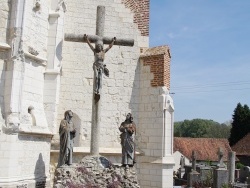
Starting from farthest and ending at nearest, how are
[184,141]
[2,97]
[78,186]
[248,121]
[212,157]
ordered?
[248,121]
[184,141]
[212,157]
[2,97]
[78,186]

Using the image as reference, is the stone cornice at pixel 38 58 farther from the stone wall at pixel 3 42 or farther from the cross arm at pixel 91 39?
the cross arm at pixel 91 39

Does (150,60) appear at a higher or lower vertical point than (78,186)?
higher

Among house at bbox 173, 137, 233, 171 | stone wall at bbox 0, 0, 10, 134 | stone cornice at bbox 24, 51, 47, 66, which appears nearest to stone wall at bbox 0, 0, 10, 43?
stone wall at bbox 0, 0, 10, 134

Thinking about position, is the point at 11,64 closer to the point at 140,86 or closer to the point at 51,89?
the point at 51,89

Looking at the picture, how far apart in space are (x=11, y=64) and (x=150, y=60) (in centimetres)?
456

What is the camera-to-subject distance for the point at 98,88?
8.22 metres

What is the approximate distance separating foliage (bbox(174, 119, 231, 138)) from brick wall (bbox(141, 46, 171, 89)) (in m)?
51.8

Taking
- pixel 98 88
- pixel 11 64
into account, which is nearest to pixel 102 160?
pixel 98 88

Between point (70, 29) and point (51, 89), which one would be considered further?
point (70, 29)

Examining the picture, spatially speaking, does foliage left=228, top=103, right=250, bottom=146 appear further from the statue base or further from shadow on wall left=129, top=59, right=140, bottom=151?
the statue base

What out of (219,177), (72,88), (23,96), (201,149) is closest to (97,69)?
(23,96)

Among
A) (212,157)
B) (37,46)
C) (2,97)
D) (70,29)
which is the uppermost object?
(70,29)

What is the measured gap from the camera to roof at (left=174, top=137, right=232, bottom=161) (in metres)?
32.9

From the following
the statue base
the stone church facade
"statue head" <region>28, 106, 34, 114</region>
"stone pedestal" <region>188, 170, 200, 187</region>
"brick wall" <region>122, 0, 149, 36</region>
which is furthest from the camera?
"stone pedestal" <region>188, 170, 200, 187</region>
